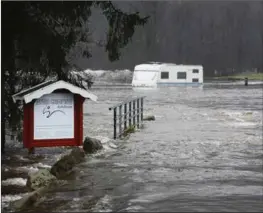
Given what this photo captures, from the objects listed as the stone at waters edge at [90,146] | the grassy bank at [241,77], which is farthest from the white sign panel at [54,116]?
the grassy bank at [241,77]

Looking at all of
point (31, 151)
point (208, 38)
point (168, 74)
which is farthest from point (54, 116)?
point (208, 38)

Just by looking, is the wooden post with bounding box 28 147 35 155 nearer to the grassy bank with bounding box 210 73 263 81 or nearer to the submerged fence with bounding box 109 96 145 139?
the submerged fence with bounding box 109 96 145 139

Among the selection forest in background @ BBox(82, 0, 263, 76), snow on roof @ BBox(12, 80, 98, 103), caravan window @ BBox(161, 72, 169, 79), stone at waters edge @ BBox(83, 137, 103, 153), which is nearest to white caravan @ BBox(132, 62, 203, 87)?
caravan window @ BBox(161, 72, 169, 79)

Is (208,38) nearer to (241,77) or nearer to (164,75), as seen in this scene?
(241,77)

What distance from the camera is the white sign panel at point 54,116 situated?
37.9 feet

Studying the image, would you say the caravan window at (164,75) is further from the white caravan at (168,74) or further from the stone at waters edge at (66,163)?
the stone at waters edge at (66,163)

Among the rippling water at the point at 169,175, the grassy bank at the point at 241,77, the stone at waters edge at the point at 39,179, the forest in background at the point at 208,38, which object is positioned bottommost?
the rippling water at the point at 169,175

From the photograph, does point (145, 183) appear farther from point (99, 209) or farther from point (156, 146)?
point (156, 146)

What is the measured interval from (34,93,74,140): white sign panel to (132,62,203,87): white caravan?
196 feet

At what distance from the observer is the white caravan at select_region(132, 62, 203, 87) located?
72.0 metres

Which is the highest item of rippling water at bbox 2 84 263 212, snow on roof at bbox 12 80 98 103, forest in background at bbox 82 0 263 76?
forest in background at bbox 82 0 263 76

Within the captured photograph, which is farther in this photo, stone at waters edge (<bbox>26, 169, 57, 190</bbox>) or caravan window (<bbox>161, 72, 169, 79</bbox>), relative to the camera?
caravan window (<bbox>161, 72, 169, 79</bbox>)

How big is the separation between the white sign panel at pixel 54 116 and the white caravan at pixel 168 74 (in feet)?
196

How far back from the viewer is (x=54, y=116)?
38.5 feet
